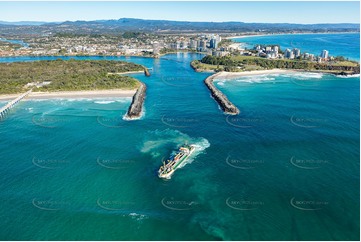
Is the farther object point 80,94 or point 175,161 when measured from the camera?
point 80,94

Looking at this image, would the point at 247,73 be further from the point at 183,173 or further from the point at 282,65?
the point at 183,173

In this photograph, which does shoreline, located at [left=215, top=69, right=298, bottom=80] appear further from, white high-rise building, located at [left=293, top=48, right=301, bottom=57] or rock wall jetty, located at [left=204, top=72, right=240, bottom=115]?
white high-rise building, located at [left=293, top=48, right=301, bottom=57]

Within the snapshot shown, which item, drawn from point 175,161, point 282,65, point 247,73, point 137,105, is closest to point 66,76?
point 137,105

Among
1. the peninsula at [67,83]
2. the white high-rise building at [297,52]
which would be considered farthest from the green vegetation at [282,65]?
the peninsula at [67,83]

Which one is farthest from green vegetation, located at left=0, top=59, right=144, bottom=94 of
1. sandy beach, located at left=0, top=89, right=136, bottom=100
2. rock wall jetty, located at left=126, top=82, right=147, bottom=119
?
rock wall jetty, located at left=126, top=82, right=147, bottom=119

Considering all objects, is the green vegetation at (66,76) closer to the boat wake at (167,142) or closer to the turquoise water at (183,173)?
the turquoise water at (183,173)

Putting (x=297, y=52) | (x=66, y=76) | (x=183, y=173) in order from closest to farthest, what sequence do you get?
(x=183, y=173)
(x=66, y=76)
(x=297, y=52)

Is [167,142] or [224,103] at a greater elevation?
[224,103]
